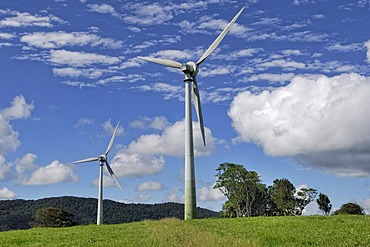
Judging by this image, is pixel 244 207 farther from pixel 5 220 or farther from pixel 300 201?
pixel 5 220

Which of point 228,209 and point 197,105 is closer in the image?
point 197,105

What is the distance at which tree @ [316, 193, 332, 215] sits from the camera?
116 m

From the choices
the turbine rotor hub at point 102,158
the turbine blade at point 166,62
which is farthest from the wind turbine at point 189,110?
the turbine rotor hub at point 102,158

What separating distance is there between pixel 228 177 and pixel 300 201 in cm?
2110

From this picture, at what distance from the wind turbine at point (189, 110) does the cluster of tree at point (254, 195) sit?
60.1 metres

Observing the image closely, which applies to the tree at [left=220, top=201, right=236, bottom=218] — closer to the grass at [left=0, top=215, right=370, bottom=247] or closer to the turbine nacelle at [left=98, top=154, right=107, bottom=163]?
the turbine nacelle at [left=98, top=154, right=107, bottom=163]

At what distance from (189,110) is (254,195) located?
69.2 m

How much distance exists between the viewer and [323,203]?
116 m

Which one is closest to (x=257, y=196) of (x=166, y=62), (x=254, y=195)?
(x=254, y=195)

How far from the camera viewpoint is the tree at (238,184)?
11300cm

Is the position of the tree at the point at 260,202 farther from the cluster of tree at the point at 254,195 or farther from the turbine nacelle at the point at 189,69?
the turbine nacelle at the point at 189,69

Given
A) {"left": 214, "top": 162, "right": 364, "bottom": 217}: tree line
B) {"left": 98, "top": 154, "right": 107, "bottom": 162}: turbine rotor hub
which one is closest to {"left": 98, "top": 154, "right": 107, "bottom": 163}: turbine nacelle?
{"left": 98, "top": 154, "right": 107, "bottom": 162}: turbine rotor hub

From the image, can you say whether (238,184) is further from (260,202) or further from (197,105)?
(197,105)

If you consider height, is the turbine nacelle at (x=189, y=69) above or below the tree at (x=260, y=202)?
above
